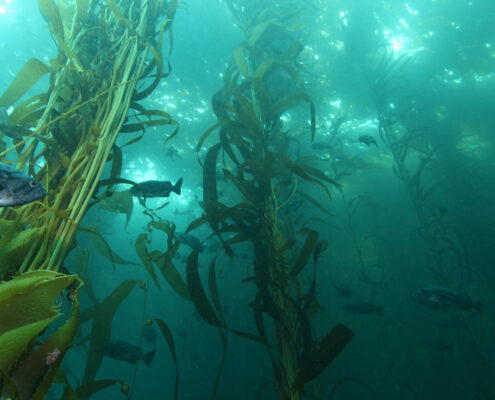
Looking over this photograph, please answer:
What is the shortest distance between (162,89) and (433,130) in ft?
43.7

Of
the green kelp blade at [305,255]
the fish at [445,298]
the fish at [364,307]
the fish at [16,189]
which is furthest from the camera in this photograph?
the fish at [364,307]

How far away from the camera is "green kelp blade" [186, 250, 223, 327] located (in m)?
1.81

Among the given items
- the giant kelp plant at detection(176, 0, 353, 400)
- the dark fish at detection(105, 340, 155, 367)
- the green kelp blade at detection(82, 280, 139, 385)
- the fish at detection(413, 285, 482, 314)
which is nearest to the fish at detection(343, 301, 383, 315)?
the fish at detection(413, 285, 482, 314)

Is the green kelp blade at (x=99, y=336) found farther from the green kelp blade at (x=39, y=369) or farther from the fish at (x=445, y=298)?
the fish at (x=445, y=298)

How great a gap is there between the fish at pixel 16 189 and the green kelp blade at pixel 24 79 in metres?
1.14

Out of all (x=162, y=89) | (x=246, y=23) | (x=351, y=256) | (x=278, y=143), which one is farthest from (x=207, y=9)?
(x=351, y=256)

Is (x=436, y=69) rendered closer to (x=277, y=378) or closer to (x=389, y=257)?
(x=389, y=257)

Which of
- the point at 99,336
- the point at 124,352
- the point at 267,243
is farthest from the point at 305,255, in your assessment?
the point at 124,352

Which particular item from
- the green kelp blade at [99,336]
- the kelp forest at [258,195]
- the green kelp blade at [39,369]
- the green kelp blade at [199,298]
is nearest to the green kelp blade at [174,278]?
the kelp forest at [258,195]

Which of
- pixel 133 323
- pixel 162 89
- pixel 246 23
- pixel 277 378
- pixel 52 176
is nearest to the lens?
pixel 52 176

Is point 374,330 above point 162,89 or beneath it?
beneath

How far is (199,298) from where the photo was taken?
1.86 metres

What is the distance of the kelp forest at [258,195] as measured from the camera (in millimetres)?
1530

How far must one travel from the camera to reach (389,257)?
39.7 ft
